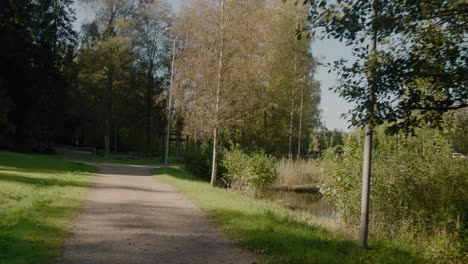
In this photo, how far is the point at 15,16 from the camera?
36156mm

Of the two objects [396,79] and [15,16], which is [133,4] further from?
[396,79]

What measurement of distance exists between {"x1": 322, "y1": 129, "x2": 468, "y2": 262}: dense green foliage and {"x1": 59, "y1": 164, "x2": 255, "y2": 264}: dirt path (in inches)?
143

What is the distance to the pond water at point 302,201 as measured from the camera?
688 inches

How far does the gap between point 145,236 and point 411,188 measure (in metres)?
5.81

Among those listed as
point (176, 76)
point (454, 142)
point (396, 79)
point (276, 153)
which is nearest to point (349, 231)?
point (454, 142)

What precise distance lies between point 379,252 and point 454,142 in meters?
6.91

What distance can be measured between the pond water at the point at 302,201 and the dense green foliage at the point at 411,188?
18.1 feet

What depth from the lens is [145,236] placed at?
8.48 metres

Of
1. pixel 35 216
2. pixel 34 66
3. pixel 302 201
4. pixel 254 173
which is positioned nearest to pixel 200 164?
pixel 302 201

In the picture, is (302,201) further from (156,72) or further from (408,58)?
(156,72)

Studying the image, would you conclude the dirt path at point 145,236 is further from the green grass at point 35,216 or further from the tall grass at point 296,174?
the tall grass at point 296,174

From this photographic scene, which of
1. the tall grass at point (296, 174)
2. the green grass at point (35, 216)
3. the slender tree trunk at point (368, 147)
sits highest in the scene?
the slender tree trunk at point (368, 147)

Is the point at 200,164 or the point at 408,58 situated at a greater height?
the point at 408,58

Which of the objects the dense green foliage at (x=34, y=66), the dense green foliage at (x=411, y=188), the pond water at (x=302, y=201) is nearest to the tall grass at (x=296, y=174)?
the pond water at (x=302, y=201)
